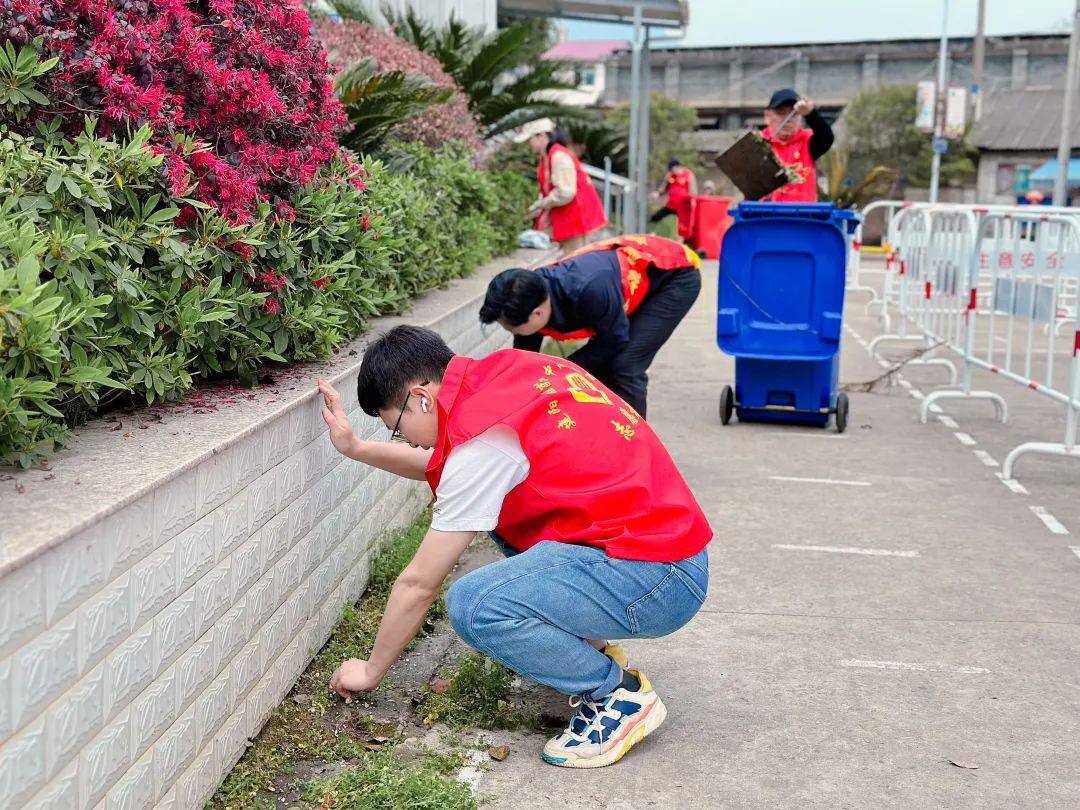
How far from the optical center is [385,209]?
5992 millimetres

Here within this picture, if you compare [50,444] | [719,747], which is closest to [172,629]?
[50,444]

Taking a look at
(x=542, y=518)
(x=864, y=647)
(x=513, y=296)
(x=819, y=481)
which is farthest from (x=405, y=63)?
(x=542, y=518)

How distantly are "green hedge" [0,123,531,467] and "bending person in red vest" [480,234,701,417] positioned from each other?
611 mm

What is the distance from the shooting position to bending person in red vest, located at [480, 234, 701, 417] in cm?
528

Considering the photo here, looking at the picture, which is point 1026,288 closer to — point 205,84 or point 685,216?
point 205,84

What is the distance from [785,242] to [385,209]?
284 cm

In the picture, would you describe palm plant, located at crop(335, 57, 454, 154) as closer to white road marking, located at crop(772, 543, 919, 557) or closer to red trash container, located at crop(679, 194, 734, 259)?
white road marking, located at crop(772, 543, 919, 557)

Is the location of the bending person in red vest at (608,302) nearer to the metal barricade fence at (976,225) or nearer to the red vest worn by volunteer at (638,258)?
the red vest worn by volunteer at (638,258)

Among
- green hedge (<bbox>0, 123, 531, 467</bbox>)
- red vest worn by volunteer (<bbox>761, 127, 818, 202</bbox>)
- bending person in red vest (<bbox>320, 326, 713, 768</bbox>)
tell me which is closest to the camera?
green hedge (<bbox>0, 123, 531, 467</bbox>)

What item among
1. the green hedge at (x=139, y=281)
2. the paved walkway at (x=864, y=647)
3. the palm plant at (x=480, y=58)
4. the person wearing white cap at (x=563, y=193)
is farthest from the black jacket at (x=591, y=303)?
the palm plant at (x=480, y=58)

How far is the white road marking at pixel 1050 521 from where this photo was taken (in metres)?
5.93

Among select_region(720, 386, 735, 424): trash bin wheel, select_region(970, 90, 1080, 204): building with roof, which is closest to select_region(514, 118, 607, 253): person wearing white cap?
select_region(720, 386, 735, 424): trash bin wheel

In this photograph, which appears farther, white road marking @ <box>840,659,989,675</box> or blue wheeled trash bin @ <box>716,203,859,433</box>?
blue wheeled trash bin @ <box>716,203,859,433</box>

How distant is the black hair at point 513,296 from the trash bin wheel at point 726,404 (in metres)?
3.14
